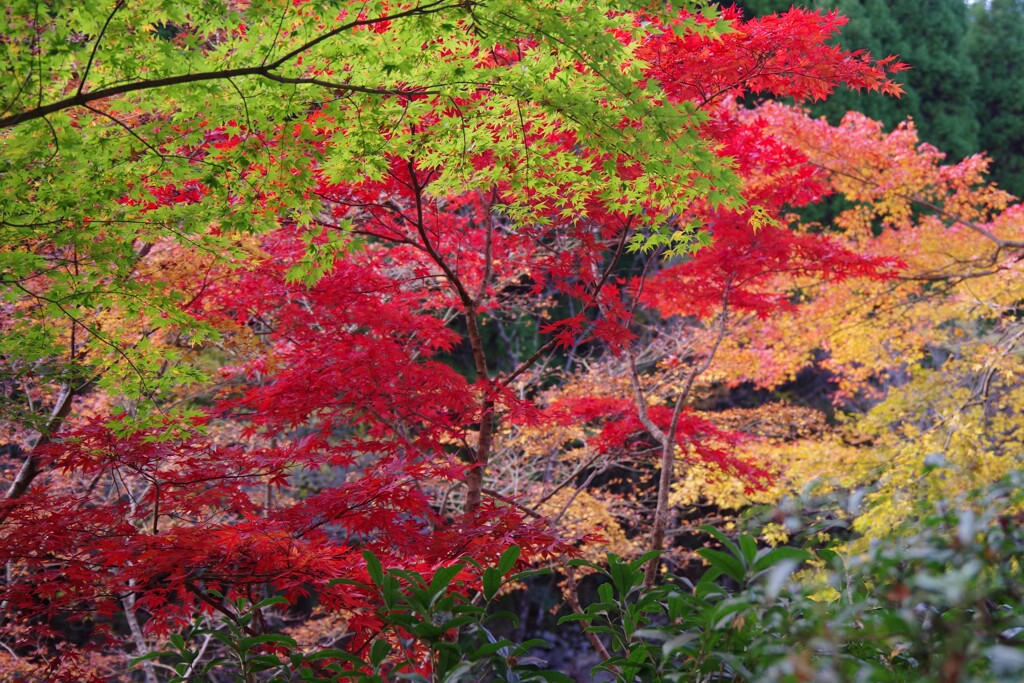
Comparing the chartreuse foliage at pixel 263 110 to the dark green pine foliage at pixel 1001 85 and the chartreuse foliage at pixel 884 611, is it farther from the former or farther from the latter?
the dark green pine foliage at pixel 1001 85

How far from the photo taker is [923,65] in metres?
15.3

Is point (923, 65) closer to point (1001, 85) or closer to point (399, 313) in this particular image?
point (1001, 85)

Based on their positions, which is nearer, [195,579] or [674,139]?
[195,579]

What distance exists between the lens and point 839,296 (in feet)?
26.9

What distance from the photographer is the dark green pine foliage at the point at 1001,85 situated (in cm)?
1555

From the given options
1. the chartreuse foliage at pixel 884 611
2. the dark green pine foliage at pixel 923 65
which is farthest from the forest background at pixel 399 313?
the dark green pine foliage at pixel 923 65

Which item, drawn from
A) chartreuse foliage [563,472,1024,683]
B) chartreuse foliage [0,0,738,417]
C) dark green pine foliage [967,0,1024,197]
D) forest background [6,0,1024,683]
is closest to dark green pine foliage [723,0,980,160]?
dark green pine foliage [967,0,1024,197]

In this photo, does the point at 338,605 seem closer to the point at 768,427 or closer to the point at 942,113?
the point at 768,427

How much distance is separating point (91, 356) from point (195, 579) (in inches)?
97.3

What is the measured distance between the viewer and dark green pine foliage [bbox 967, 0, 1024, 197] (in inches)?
612

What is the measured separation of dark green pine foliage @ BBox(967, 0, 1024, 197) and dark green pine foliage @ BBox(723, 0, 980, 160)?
0.48 m

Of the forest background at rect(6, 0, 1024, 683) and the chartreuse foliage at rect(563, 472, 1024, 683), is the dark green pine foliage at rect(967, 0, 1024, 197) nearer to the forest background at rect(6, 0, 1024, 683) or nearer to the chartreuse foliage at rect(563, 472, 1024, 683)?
the forest background at rect(6, 0, 1024, 683)

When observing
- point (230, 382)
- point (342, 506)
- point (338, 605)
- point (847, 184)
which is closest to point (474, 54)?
point (342, 506)

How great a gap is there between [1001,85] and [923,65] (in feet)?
6.69
